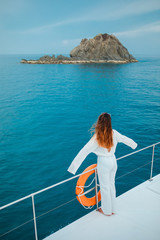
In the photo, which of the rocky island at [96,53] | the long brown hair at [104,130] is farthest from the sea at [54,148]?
the rocky island at [96,53]

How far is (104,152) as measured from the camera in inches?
96.1

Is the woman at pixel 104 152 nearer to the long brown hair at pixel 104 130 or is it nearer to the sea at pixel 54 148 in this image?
the long brown hair at pixel 104 130

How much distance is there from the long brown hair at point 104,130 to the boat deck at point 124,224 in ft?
3.81

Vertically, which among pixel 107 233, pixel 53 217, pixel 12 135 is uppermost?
pixel 107 233

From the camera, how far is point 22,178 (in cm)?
740

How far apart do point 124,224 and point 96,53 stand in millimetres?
74685

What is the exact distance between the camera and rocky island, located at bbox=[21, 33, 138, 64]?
69.3 meters

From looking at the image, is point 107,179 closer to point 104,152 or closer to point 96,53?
point 104,152

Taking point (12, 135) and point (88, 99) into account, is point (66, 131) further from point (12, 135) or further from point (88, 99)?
point (88, 99)

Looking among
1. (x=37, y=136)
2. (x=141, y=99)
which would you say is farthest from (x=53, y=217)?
(x=141, y=99)

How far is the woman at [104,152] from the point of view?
92.9 inches

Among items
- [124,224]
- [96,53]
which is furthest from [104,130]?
[96,53]

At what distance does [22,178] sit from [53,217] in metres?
2.33

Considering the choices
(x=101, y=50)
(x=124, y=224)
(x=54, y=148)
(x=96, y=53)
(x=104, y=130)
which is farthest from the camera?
(x=96, y=53)
